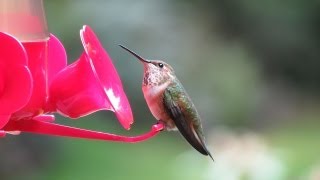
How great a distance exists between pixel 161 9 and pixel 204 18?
1.72ft

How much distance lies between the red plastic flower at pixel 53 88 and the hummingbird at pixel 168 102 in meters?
0.20

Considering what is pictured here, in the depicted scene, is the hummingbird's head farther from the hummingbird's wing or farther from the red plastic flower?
the red plastic flower

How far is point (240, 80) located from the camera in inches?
276

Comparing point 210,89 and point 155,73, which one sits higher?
point 155,73

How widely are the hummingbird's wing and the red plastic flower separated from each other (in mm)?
205

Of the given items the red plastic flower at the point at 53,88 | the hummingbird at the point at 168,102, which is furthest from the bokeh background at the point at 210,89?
the red plastic flower at the point at 53,88

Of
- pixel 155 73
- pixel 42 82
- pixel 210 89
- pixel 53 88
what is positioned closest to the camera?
pixel 42 82

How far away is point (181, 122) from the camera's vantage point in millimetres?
2494

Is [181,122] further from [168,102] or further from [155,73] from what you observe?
[155,73]

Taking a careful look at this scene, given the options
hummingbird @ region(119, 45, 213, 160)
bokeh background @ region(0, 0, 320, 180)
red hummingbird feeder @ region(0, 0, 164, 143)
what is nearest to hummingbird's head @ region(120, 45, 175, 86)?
hummingbird @ region(119, 45, 213, 160)

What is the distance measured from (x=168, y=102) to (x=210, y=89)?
4371 millimetres

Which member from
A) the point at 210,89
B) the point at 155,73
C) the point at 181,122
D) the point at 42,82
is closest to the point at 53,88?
the point at 42,82

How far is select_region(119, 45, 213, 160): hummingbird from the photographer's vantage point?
95.3 inches

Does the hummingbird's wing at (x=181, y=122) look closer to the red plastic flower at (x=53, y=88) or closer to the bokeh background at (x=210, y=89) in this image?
the red plastic flower at (x=53, y=88)
